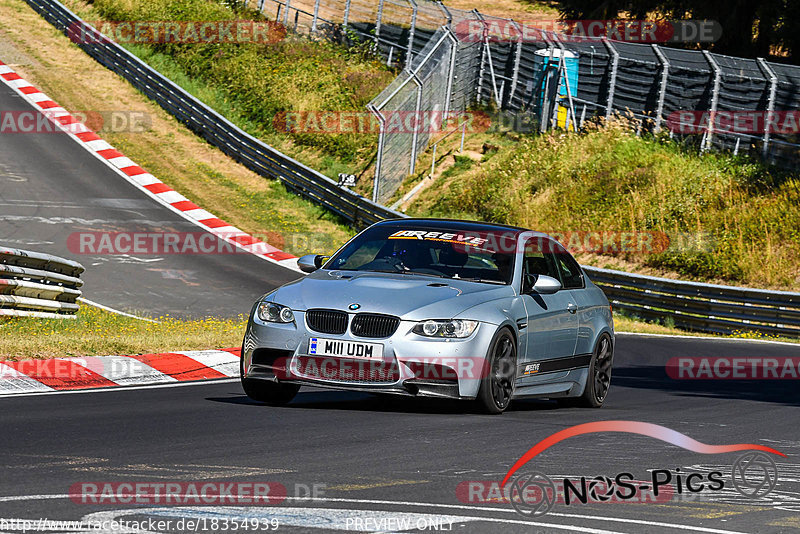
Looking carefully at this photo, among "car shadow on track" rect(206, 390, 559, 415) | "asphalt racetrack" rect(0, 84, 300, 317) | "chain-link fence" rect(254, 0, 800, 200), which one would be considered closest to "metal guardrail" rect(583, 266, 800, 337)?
"asphalt racetrack" rect(0, 84, 300, 317)

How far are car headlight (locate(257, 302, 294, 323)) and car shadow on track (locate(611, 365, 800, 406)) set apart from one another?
16.6 ft

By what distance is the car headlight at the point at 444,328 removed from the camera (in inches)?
336

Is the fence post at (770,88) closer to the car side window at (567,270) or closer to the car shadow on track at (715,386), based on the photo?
the car shadow on track at (715,386)

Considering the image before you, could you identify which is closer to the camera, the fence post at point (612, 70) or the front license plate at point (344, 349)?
the front license plate at point (344, 349)

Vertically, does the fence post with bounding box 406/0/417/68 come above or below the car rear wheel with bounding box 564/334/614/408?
above

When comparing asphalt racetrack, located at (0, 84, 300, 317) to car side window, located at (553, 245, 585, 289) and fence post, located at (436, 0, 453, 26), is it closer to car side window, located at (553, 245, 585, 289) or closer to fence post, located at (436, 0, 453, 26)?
fence post, located at (436, 0, 453, 26)

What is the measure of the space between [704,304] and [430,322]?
14.9 m

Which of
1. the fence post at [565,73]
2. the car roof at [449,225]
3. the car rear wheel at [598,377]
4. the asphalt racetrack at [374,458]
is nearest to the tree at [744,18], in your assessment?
the fence post at [565,73]

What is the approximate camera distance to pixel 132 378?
10.9 m

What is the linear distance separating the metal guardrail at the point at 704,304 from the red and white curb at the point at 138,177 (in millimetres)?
6811

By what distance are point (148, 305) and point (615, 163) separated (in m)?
15.0

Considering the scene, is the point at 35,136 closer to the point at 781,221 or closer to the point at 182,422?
the point at 781,221

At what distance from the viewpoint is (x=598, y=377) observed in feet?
35.1

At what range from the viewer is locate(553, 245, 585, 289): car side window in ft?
34.4
